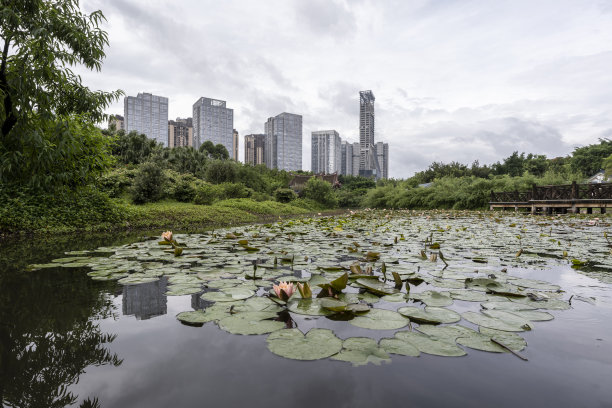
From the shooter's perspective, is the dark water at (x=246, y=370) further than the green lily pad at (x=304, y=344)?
No

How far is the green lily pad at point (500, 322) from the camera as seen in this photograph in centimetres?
126

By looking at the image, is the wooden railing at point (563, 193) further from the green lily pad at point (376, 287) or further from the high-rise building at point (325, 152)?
the high-rise building at point (325, 152)

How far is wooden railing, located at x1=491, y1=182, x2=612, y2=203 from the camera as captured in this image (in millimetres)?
11914

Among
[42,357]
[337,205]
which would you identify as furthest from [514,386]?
[337,205]

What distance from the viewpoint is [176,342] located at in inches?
46.8

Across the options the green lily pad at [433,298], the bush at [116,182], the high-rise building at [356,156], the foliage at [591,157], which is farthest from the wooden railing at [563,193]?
the high-rise building at [356,156]

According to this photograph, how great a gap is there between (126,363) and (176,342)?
191mm

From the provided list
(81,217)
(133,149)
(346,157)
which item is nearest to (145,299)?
(81,217)

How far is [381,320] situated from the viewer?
1.34 meters

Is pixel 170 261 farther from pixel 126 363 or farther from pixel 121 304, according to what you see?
pixel 126 363

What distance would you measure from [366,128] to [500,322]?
84935 millimetres

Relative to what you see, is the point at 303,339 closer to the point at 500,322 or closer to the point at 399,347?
the point at 399,347

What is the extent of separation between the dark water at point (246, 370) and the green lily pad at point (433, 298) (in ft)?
1.31

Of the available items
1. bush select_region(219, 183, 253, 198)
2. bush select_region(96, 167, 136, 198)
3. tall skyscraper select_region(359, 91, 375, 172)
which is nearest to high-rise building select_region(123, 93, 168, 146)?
bush select_region(219, 183, 253, 198)
